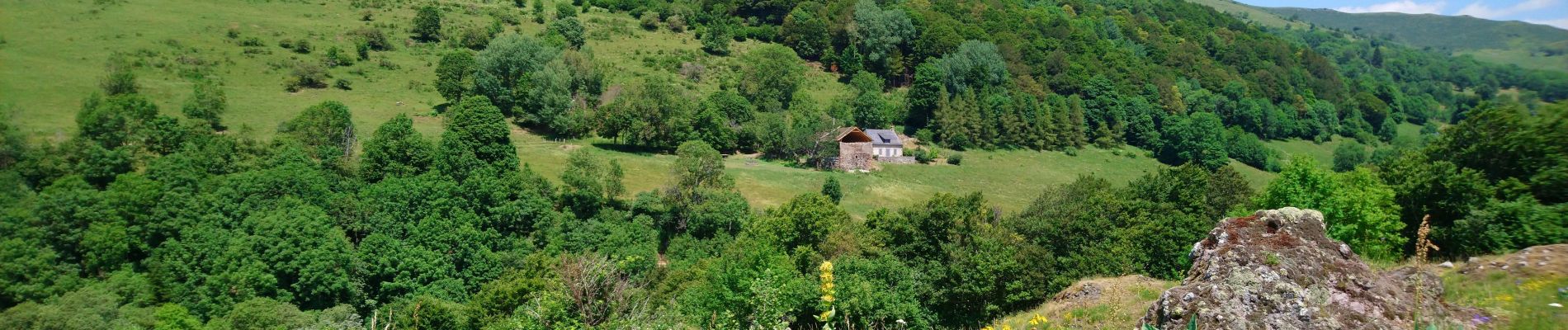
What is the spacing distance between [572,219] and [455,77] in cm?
3022

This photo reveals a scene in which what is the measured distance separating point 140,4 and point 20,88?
24866 millimetres

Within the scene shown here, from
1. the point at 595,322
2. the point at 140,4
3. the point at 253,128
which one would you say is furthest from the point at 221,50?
the point at 595,322

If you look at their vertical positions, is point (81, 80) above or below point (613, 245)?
above

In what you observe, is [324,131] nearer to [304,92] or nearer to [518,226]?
[518,226]

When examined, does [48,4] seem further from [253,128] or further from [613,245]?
[613,245]

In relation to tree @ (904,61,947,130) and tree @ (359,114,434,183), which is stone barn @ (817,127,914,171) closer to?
tree @ (904,61,947,130)

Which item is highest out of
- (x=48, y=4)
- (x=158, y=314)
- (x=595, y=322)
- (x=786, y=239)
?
(x=48, y=4)

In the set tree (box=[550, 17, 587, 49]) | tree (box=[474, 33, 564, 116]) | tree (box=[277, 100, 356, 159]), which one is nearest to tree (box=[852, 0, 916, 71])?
tree (box=[550, 17, 587, 49])

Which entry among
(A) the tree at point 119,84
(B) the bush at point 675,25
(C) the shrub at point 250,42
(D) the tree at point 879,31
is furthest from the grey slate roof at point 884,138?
(C) the shrub at point 250,42

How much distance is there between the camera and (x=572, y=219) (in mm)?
35812

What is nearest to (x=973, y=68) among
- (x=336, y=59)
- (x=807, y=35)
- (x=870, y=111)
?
(x=870, y=111)

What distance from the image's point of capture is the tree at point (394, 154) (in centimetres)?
3794

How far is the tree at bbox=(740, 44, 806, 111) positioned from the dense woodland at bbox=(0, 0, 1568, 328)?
2.25 m

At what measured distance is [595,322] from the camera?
11.2 metres
